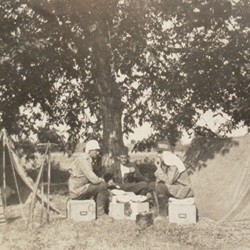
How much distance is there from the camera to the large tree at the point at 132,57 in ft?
45.5

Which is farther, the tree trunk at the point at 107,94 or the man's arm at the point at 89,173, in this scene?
the tree trunk at the point at 107,94

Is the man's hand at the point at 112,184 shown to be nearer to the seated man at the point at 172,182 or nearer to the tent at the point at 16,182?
the seated man at the point at 172,182

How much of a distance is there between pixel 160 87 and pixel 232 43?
8.40 ft

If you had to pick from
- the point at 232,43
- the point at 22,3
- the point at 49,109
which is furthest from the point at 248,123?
the point at 22,3

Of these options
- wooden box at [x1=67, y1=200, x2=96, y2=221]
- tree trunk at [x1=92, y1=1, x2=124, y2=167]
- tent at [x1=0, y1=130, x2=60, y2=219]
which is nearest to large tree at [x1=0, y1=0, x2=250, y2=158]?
tree trunk at [x1=92, y1=1, x2=124, y2=167]

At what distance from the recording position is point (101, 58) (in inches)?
591

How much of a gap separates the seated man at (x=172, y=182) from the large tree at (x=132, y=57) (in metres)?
3.78

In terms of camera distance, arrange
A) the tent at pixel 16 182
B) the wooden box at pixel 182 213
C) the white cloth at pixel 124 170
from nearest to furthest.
→ the wooden box at pixel 182 213 < the tent at pixel 16 182 < the white cloth at pixel 124 170

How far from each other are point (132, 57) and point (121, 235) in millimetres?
6263

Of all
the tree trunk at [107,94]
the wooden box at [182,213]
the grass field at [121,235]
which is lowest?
the grass field at [121,235]

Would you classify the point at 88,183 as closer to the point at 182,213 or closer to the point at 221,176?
the point at 182,213

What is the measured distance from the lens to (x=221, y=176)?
11.7m

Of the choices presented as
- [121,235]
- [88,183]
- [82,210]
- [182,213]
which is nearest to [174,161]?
[182,213]

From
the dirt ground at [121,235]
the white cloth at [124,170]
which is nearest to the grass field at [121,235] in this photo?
the dirt ground at [121,235]
